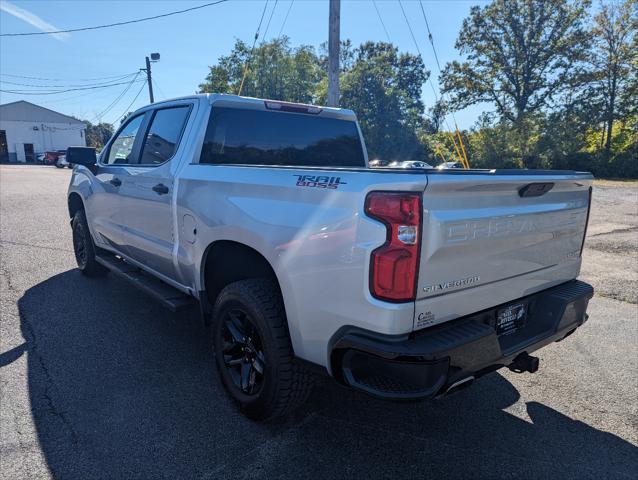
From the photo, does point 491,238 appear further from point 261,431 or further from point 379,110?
point 379,110

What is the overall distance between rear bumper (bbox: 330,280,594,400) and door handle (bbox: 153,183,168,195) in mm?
2019

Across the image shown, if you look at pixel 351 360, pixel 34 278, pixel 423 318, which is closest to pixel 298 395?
pixel 351 360

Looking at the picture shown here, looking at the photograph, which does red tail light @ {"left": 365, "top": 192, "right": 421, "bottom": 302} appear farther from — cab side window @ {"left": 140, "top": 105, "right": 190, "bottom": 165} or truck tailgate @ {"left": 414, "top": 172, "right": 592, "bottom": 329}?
cab side window @ {"left": 140, "top": 105, "right": 190, "bottom": 165}

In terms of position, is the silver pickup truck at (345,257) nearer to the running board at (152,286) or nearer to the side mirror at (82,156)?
the running board at (152,286)

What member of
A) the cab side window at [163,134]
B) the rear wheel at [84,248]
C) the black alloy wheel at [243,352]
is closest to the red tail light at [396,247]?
the black alloy wheel at [243,352]

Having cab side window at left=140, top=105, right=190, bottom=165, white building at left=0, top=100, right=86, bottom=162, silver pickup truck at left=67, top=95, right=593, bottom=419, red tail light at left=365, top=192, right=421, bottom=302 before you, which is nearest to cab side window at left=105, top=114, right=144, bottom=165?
cab side window at left=140, top=105, right=190, bottom=165

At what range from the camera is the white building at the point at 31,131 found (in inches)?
2142

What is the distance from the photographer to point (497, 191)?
2309 mm

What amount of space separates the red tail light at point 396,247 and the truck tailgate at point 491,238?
0.16 ft

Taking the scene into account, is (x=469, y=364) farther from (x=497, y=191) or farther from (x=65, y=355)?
(x=65, y=355)

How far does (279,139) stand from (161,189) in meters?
1.05

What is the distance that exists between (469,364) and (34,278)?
18.2 feet

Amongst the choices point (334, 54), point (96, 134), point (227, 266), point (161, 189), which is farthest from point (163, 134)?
point (96, 134)

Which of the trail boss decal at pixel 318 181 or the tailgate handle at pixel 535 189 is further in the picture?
the tailgate handle at pixel 535 189
